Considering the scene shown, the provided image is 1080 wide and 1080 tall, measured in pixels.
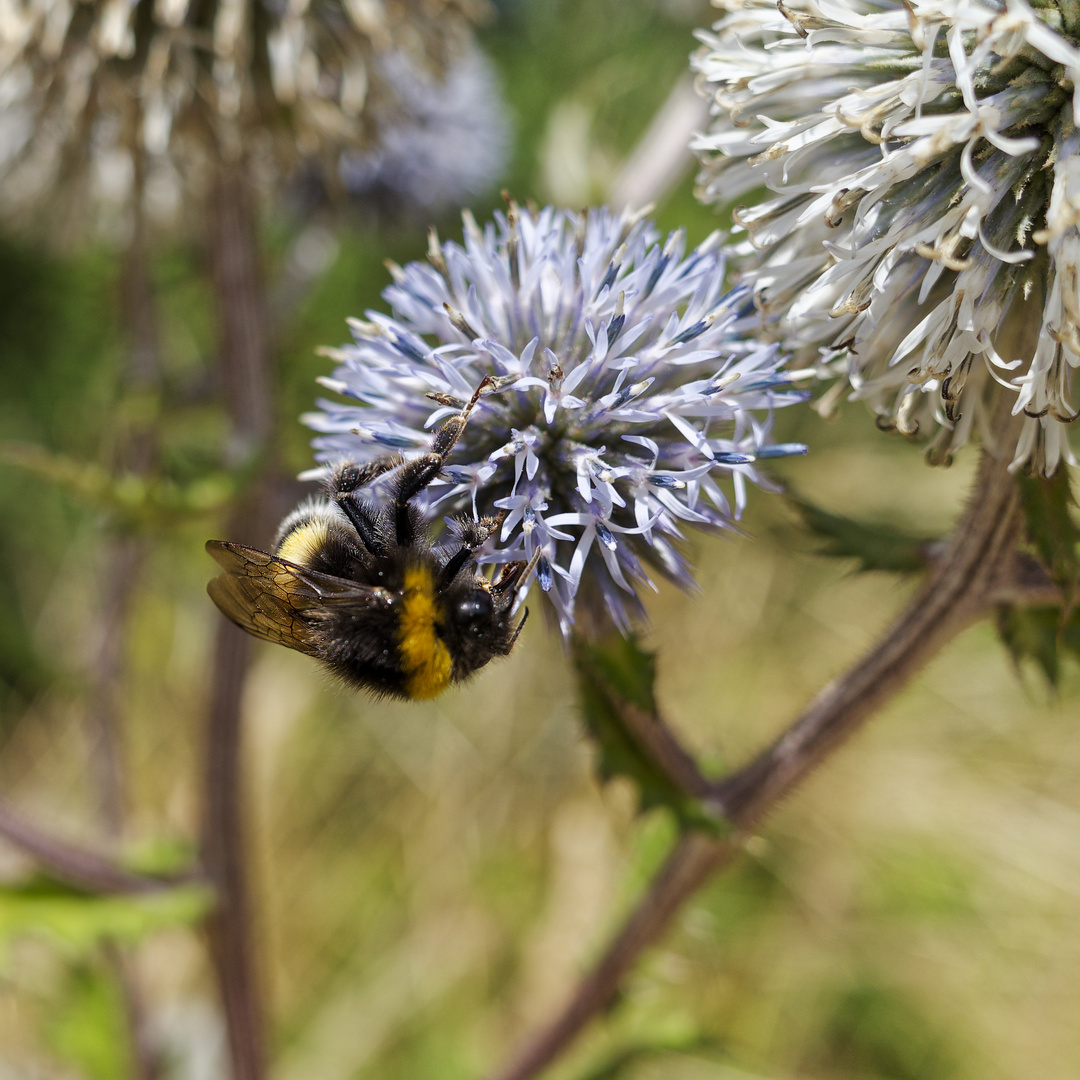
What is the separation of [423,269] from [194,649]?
140 inches

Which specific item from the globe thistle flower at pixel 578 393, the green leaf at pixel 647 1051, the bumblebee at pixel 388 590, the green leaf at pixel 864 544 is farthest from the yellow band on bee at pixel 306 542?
the green leaf at pixel 647 1051

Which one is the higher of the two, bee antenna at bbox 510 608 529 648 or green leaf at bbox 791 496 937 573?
green leaf at bbox 791 496 937 573

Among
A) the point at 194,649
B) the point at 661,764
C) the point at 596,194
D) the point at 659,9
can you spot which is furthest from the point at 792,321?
the point at 194,649

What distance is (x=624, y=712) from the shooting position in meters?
1.73

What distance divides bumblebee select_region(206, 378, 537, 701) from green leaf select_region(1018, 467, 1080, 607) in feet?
2.11

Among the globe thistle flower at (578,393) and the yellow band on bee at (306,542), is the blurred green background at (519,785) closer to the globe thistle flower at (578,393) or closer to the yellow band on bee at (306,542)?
the yellow band on bee at (306,542)

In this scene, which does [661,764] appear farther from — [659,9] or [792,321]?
[659,9]

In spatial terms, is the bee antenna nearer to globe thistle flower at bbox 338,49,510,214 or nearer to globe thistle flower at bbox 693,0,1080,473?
globe thistle flower at bbox 693,0,1080,473

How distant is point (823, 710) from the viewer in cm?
174

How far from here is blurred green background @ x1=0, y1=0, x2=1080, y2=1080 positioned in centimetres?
371

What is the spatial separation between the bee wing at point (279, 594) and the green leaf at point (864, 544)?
685 millimetres

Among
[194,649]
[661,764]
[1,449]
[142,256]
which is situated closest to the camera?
[661,764]

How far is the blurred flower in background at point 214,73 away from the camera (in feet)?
7.47

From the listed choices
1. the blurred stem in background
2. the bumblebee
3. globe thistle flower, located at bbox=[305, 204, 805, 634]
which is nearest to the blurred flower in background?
the blurred stem in background
